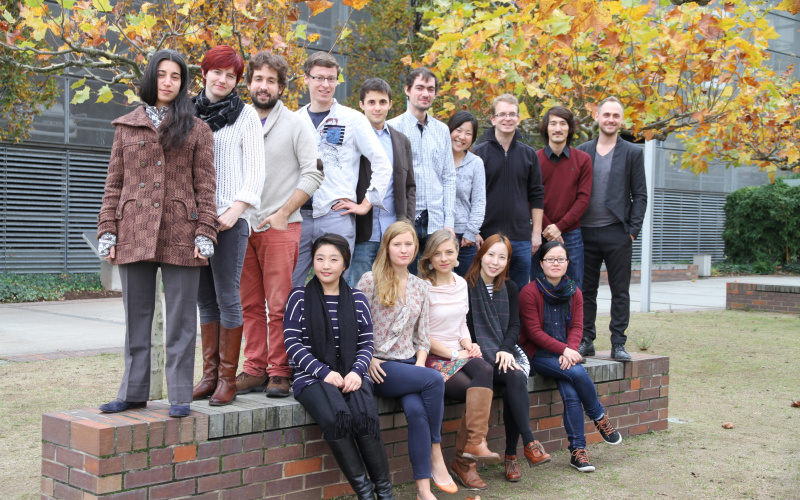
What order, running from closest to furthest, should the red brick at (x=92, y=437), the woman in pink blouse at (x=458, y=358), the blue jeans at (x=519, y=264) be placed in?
1. the red brick at (x=92, y=437)
2. the woman in pink blouse at (x=458, y=358)
3. the blue jeans at (x=519, y=264)

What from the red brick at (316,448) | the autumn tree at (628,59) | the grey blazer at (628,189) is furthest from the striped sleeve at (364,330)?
the autumn tree at (628,59)

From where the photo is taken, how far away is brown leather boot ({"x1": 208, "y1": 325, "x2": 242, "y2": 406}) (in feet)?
13.2

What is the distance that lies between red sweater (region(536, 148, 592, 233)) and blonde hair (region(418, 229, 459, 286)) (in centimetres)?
139

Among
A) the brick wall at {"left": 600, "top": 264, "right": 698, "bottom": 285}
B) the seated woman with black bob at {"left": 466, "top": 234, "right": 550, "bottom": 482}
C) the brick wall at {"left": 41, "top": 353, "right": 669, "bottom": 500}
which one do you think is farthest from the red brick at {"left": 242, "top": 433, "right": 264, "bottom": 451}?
the brick wall at {"left": 600, "top": 264, "right": 698, "bottom": 285}

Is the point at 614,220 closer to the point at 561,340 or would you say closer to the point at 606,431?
the point at 561,340

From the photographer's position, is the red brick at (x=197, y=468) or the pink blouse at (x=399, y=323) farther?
the pink blouse at (x=399, y=323)

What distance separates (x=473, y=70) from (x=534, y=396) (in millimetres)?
3847

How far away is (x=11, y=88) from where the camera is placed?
12773 mm

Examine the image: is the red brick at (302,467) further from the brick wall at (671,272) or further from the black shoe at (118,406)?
the brick wall at (671,272)

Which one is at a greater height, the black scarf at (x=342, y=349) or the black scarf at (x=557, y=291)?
the black scarf at (x=557, y=291)

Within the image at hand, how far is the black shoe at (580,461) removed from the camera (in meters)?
4.98

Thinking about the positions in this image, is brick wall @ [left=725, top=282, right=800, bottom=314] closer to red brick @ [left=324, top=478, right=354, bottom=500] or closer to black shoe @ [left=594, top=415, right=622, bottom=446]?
black shoe @ [left=594, top=415, right=622, bottom=446]

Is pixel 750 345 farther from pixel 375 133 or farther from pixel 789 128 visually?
pixel 375 133

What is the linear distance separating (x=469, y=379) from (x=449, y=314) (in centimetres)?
42
